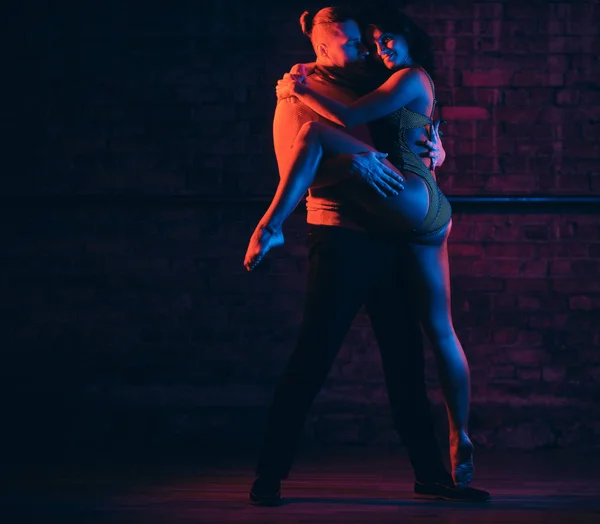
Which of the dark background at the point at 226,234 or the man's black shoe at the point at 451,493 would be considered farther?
the dark background at the point at 226,234

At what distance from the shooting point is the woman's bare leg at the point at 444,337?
305 centimetres

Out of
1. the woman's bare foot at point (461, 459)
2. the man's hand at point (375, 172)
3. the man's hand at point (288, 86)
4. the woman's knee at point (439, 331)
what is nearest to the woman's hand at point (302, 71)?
the man's hand at point (288, 86)

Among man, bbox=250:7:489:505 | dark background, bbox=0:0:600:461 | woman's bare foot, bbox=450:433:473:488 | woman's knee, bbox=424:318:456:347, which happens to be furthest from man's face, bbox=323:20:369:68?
woman's bare foot, bbox=450:433:473:488

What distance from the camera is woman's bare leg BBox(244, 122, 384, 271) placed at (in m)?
2.88

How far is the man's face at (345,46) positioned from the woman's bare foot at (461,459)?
1356 mm

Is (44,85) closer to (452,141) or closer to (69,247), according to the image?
(69,247)

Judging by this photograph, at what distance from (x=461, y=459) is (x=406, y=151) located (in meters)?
1.07

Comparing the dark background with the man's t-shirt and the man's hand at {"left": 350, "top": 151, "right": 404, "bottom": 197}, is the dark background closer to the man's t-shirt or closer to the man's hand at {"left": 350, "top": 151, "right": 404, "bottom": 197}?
the man's t-shirt

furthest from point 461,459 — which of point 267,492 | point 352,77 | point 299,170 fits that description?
point 352,77

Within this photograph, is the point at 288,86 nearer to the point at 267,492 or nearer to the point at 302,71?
the point at 302,71

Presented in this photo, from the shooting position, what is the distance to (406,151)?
3.03 m

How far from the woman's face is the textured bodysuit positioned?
216 millimetres

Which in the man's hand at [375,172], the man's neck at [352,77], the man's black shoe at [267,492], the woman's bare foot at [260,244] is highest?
the man's neck at [352,77]

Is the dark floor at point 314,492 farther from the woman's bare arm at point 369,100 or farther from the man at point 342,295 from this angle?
the woman's bare arm at point 369,100
